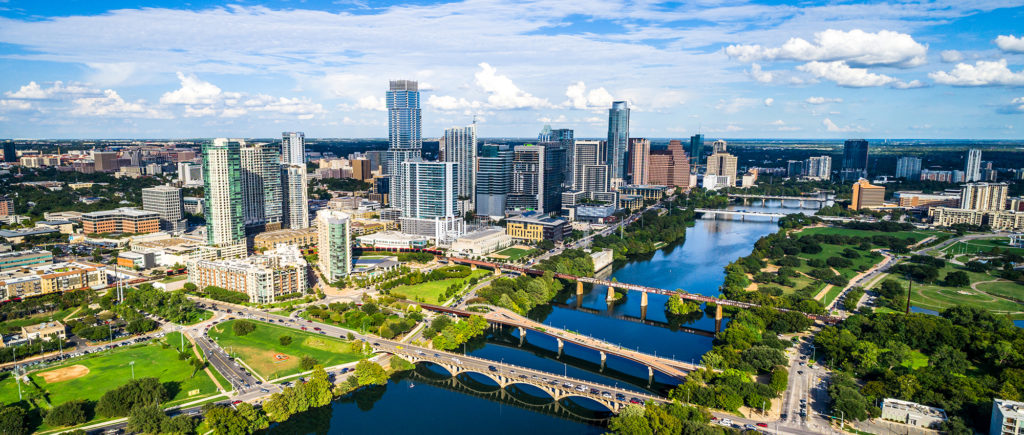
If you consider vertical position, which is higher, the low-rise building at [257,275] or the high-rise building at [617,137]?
the high-rise building at [617,137]

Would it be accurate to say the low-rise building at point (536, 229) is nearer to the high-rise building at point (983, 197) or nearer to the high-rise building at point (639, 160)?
the high-rise building at point (983, 197)

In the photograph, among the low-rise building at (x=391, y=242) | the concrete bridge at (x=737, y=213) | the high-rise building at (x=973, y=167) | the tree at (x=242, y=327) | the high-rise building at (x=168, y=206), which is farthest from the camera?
the high-rise building at (x=973, y=167)

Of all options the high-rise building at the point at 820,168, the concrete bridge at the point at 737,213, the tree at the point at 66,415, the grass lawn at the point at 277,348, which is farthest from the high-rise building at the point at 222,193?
the high-rise building at the point at 820,168

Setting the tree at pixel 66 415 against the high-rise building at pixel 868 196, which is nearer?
the tree at pixel 66 415

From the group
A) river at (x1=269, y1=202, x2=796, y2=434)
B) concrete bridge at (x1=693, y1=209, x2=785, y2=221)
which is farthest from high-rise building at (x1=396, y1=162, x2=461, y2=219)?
concrete bridge at (x1=693, y1=209, x2=785, y2=221)

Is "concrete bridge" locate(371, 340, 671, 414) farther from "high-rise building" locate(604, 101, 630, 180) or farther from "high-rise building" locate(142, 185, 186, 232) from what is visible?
"high-rise building" locate(604, 101, 630, 180)
